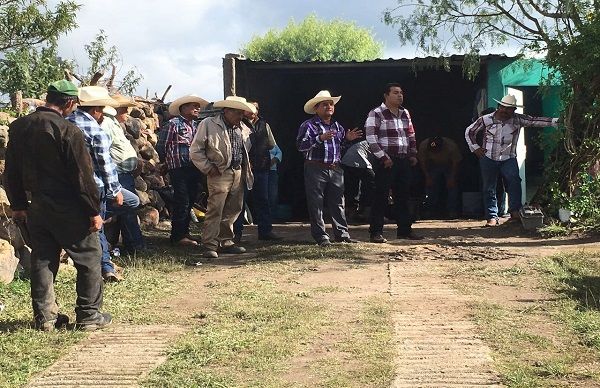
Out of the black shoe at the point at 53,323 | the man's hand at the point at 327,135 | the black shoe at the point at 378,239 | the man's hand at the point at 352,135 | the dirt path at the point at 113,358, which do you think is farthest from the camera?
the black shoe at the point at 378,239

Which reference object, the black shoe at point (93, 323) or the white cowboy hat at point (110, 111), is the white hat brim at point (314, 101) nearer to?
the white cowboy hat at point (110, 111)

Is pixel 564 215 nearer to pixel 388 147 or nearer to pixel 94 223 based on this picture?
pixel 388 147

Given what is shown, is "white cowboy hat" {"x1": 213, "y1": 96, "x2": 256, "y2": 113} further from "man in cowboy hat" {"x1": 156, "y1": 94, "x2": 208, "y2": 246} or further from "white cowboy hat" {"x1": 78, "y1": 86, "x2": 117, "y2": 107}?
"white cowboy hat" {"x1": 78, "y1": 86, "x2": 117, "y2": 107}

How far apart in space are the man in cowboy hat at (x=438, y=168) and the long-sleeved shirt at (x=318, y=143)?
16.0ft

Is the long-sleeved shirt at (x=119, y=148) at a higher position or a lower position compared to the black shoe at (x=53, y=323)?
higher

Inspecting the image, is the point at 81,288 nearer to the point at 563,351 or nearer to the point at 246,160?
the point at 563,351

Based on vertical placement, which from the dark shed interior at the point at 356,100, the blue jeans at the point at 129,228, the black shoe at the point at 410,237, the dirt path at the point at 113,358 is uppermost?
the dark shed interior at the point at 356,100

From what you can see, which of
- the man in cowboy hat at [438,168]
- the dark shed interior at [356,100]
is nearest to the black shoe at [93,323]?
the man in cowboy hat at [438,168]

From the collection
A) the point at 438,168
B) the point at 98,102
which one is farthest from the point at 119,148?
the point at 438,168

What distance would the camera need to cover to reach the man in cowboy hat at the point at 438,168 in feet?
41.5

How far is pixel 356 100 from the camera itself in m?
16.4

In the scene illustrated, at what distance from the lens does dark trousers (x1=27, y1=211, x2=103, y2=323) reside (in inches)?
185

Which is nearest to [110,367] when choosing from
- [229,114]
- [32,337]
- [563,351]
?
[32,337]

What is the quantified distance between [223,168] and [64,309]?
2832 millimetres
